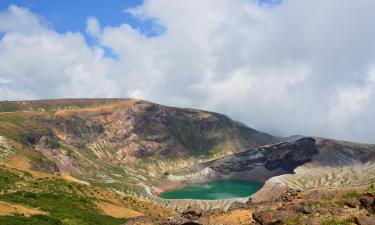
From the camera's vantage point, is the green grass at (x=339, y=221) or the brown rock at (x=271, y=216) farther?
the brown rock at (x=271, y=216)

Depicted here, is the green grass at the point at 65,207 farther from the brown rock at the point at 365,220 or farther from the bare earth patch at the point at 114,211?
the brown rock at the point at 365,220

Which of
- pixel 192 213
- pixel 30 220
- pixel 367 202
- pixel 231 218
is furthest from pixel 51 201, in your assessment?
pixel 367 202

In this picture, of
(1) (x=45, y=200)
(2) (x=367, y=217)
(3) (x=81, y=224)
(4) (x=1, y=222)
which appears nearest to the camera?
(2) (x=367, y=217)

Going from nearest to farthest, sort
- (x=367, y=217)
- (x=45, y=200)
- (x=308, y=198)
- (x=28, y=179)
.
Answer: (x=367, y=217) < (x=308, y=198) < (x=45, y=200) < (x=28, y=179)

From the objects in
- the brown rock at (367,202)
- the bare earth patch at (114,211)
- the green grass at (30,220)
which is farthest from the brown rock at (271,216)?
the bare earth patch at (114,211)

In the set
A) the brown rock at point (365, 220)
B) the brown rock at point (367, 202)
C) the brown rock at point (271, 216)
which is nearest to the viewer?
the brown rock at point (365, 220)

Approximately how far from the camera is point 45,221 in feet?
192

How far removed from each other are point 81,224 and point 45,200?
22441 mm

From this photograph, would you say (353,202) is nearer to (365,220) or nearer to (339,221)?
(339,221)

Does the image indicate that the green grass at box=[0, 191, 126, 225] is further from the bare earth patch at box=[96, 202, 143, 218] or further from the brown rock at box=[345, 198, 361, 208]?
the brown rock at box=[345, 198, 361, 208]

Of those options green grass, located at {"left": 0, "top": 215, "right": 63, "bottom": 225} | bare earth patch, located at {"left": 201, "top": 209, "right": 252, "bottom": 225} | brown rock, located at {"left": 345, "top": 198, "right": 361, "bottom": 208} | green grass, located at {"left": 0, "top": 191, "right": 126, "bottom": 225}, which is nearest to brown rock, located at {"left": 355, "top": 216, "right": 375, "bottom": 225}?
brown rock, located at {"left": 345, "top": 198, "right": 361, "bottom": 208}

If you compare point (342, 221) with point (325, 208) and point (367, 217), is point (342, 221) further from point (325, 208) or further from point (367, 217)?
point (325, 208)

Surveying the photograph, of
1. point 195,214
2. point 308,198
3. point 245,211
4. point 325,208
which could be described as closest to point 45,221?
point 195,214

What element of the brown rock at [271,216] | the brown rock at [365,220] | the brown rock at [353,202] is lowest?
the brown rock at [271,216]
